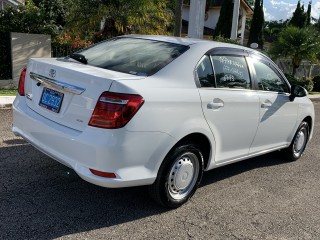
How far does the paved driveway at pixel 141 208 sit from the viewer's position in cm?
346

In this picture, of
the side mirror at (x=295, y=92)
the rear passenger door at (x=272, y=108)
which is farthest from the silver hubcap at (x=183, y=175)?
the side mirror at (x=295, y=92)

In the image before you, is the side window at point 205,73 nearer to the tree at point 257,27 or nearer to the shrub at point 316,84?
the shrub at point 316,84

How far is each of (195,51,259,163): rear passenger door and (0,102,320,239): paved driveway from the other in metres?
0.56

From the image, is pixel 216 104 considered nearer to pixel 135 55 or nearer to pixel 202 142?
pixel 202 142

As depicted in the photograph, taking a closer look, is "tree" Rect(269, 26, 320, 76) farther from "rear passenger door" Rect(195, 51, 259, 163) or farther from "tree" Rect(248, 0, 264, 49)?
"tree" Rect(248, 0, 264, 49)

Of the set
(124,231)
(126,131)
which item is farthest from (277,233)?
(126,131)

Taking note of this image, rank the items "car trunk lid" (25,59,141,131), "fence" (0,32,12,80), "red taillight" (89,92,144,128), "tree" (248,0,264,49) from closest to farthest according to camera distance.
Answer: "red taillight" (89,92,144,128)
"car trunk lid" (25,59,141,131)
"fence" (0,32,12,80)
"tree" (248,0,264,49)

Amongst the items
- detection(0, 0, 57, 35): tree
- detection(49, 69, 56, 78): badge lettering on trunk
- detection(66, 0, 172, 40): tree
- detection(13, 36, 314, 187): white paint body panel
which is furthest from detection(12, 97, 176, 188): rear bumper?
detection(66, 0, 172, 40): tree

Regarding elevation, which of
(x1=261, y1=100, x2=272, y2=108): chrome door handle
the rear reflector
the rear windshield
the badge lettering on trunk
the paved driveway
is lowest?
the paved driveway

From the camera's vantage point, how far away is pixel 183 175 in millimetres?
3961

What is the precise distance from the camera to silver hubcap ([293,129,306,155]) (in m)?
6.05

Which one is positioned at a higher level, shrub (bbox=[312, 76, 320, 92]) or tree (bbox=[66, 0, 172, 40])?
tree (bbox=[66, 0, 172, 40])

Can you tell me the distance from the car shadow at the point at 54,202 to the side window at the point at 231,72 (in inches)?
49.9

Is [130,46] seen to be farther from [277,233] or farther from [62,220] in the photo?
[277,233]
